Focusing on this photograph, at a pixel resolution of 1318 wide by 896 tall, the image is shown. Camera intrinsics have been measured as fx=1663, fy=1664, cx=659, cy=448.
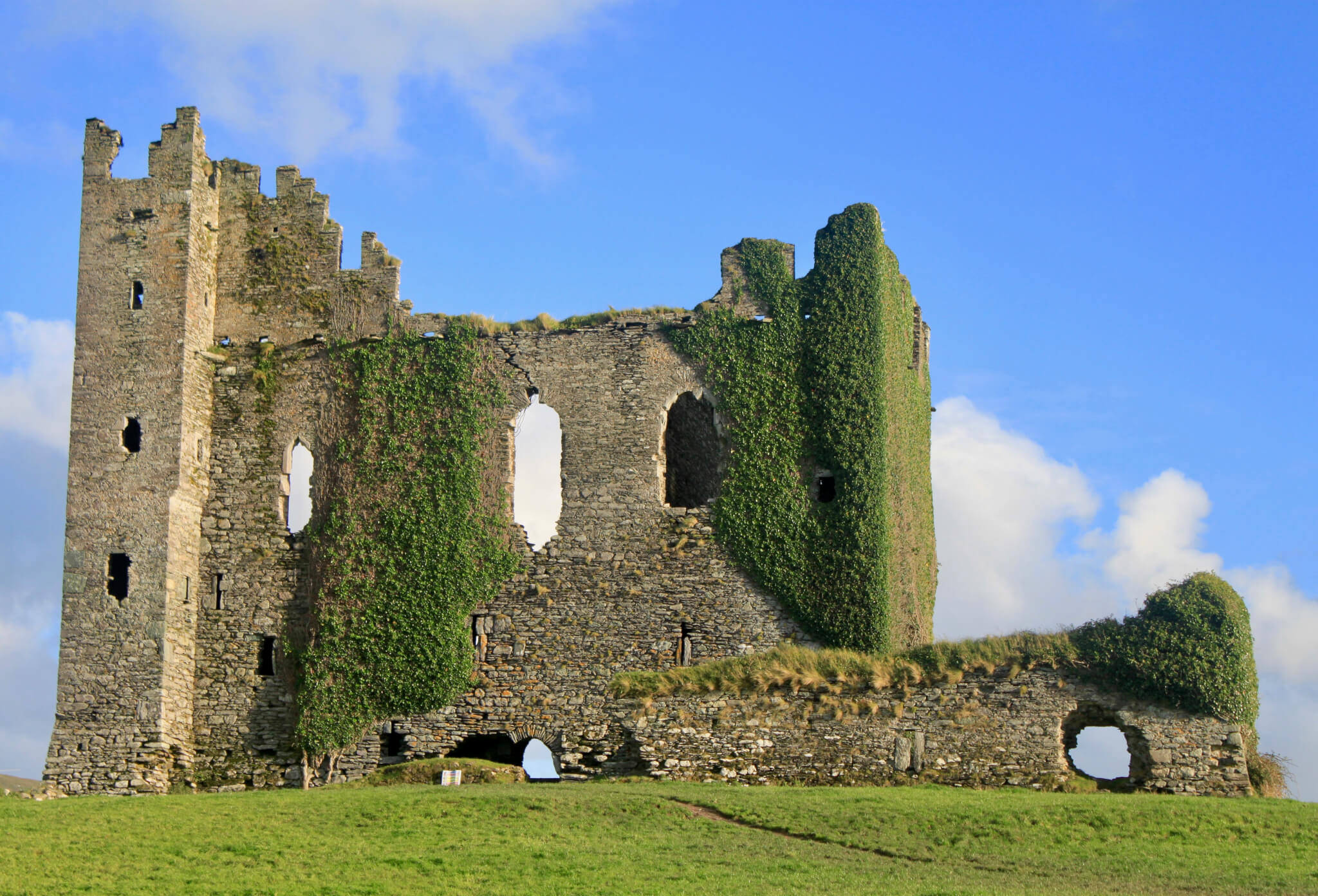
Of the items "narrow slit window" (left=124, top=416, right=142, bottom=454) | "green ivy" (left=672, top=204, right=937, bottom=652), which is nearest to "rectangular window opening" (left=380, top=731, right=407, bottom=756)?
"green ivy" (left=672, top=204, right=937, bottom=652)

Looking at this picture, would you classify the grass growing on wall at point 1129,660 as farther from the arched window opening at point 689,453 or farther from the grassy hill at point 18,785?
the grassy hill at point 18,785

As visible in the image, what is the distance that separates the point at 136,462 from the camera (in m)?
35.7

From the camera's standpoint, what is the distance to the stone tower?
34.7 m

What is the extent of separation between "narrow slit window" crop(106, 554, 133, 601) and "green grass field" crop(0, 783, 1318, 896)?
6.24 m

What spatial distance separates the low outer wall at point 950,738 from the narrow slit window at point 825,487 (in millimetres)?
4827

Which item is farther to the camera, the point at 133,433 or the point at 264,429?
the point at 264,429

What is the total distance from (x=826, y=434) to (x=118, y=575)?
603 inches

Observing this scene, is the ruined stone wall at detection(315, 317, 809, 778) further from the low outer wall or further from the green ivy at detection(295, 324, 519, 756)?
the low outer wall

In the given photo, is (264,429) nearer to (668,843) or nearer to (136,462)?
(136,462)

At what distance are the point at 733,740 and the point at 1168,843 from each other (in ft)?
28.9

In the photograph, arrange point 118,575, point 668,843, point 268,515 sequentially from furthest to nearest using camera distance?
point 268,515 < point 118,575 < point 668,843

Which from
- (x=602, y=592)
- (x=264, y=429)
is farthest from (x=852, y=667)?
(x=264, y=429)

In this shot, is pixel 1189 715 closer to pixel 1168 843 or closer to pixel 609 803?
pixel 1168 843

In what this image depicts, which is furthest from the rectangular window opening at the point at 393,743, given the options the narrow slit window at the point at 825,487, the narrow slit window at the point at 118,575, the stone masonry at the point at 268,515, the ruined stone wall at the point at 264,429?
the narrow slit window at the point at 825,487
